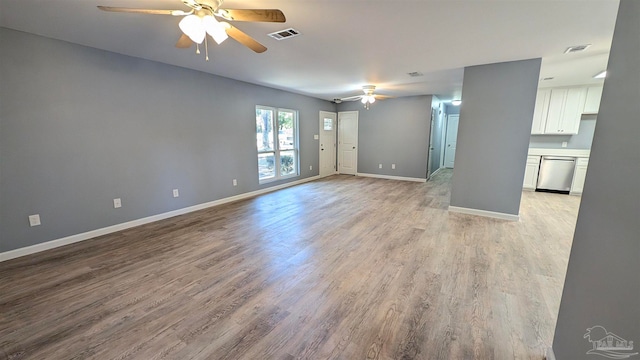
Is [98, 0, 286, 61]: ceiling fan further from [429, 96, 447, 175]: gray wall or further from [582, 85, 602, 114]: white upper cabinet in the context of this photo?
[582, 85, 602, 114]: white upper cabinet

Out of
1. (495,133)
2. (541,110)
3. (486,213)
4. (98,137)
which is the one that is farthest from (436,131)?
(98,137)

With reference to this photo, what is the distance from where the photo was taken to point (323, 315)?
1928 millimetres

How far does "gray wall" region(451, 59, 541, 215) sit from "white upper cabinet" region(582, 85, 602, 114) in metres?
3.30

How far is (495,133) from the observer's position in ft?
12.8

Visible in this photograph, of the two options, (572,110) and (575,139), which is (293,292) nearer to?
(572,110)

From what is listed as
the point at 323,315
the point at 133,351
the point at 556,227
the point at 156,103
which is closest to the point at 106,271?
the point at 133,351

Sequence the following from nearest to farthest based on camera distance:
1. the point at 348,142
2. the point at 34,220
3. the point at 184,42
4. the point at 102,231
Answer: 1. the point at 184,42
2. the point at 34,220
3. the point at 102,231
4. the point at 348,142

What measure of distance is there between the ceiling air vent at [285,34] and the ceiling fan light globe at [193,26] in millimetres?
1067

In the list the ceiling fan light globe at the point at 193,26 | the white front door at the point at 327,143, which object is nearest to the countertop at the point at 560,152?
the white front door at the point at 327,143

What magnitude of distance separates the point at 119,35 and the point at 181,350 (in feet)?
10.6

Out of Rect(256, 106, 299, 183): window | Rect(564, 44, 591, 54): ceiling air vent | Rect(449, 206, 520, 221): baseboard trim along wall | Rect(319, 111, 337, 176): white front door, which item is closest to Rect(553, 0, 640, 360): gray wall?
Rect(564, 44, 591, 54): ceiling air vent

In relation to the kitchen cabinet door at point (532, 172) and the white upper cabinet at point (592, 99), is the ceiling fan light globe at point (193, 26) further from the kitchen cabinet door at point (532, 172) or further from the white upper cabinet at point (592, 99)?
the white upper cabinet at point (592, 99)

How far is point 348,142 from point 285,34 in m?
5.74

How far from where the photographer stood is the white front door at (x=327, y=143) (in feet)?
25.6
